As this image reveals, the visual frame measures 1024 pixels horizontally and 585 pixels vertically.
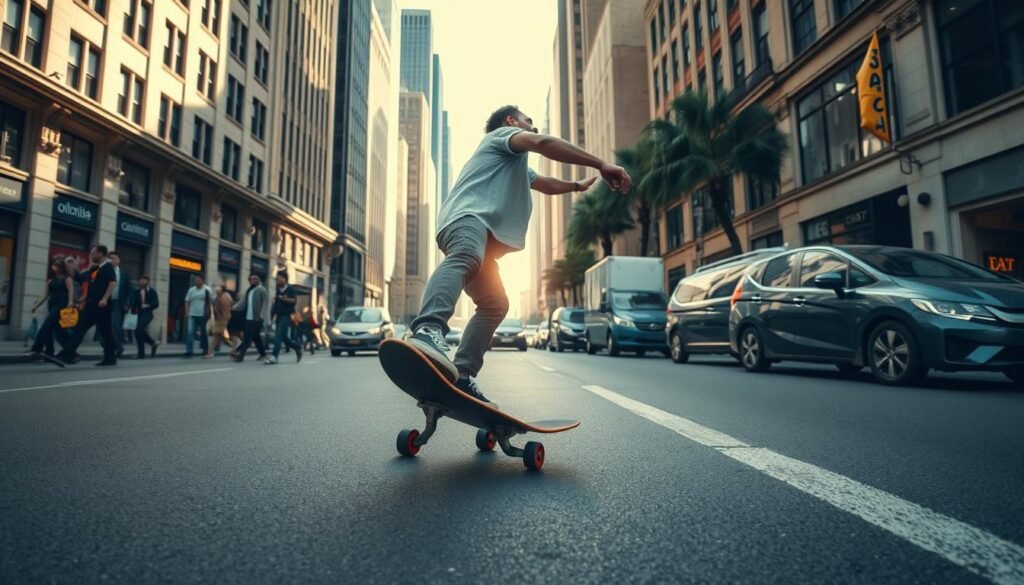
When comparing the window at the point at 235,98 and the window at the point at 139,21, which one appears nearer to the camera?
the window at the point at 139,21

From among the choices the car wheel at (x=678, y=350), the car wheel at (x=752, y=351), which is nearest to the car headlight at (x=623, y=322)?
the car wheel at (x=678, y=350)

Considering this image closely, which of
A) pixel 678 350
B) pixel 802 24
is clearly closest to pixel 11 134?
pixel 678 350

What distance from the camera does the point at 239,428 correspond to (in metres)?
3.60

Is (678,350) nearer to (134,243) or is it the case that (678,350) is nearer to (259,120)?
(134,243)

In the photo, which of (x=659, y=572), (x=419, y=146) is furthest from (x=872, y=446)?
(x=419, y=146)

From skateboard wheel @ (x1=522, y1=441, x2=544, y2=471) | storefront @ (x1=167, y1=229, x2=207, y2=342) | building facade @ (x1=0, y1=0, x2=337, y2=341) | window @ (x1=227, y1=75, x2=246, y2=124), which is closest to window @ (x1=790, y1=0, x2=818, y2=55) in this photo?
building facade @ (x1=0, y1=0, x2=337, y2=341)

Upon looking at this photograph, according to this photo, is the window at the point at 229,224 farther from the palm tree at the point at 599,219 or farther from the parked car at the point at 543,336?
the palm tree at the point at 599,219

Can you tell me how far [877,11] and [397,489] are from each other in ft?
66.9

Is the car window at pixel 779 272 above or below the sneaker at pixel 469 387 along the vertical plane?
above

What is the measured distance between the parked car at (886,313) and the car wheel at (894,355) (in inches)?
0.4

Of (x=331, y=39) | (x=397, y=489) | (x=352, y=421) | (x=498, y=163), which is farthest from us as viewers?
(x=331, y=39)

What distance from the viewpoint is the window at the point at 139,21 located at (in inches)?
852

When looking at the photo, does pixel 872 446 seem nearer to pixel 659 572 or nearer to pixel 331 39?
pixel 659 572

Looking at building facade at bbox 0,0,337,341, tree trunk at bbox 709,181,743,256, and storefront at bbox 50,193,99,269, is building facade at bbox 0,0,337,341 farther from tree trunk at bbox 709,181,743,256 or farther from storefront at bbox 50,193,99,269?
tree trunk at bbox 709,181,743,256
